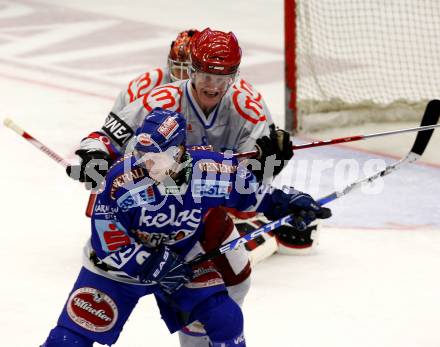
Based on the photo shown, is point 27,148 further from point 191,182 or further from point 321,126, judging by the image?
point 191,182

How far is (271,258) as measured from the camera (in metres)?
5.61

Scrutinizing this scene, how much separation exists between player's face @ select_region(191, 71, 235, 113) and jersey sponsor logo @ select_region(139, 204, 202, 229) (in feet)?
2.61

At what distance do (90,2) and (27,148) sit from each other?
435 cm

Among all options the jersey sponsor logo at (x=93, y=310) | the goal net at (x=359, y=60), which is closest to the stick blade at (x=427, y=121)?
the jersey sponsor logo at (x=93, y=310)

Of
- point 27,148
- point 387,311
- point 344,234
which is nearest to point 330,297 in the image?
point 387,311

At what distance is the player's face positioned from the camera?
14.2ft

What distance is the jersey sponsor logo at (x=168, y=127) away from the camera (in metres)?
3.53

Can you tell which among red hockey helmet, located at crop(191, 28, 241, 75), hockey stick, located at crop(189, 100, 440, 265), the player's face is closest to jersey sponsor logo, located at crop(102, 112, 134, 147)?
the player's face

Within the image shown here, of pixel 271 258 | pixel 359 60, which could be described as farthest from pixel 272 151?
pixel 359 60

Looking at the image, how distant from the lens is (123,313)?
3.70 m

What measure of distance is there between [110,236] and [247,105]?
55.1 inches

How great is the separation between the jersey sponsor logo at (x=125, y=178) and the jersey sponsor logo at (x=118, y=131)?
3.80ft

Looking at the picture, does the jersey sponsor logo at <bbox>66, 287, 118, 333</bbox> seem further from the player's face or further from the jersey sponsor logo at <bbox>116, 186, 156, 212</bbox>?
the player's face

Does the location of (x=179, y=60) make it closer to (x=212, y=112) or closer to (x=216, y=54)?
(x=212, y=112)
